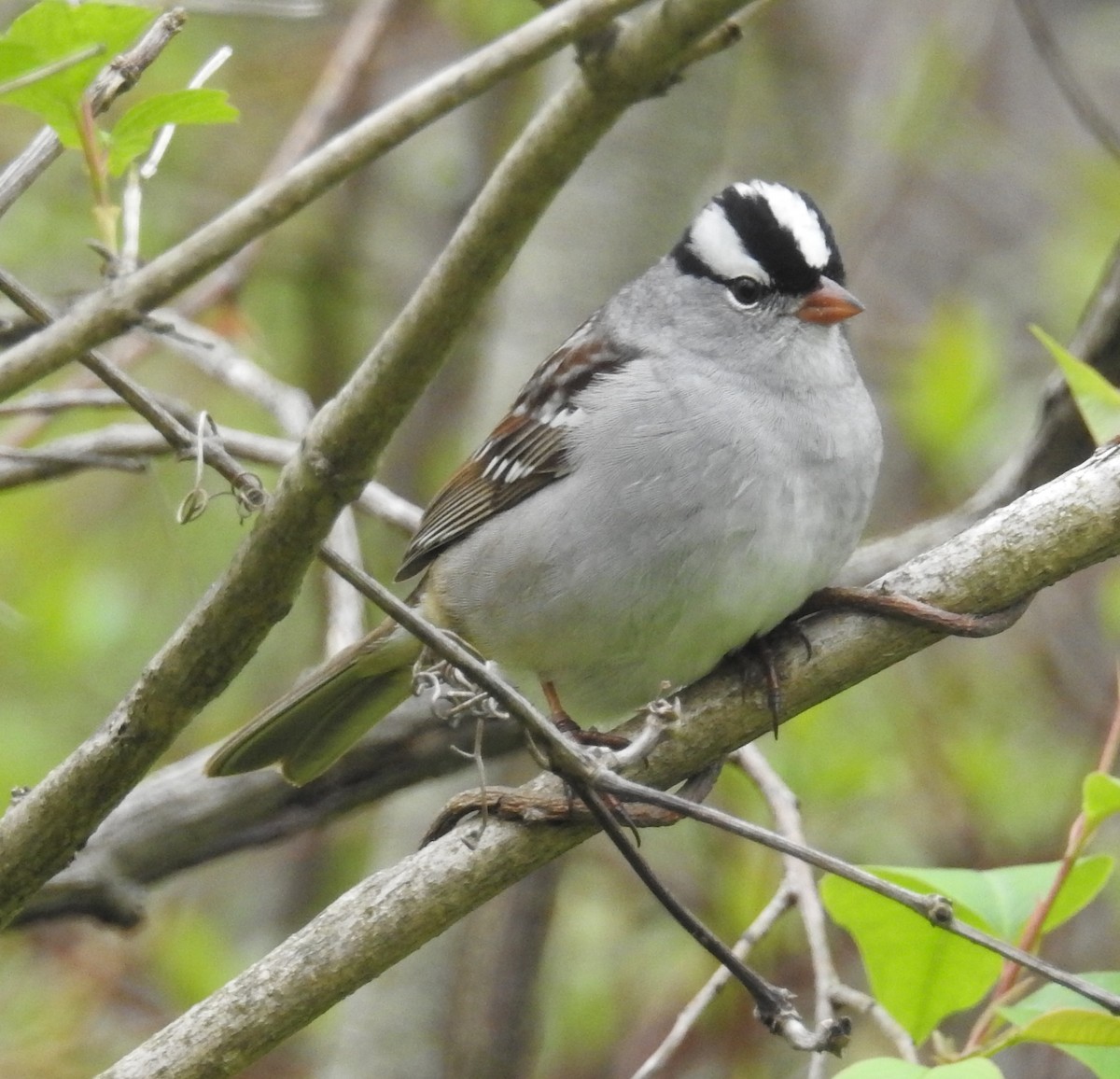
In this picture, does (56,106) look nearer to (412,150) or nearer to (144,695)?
(144,695)

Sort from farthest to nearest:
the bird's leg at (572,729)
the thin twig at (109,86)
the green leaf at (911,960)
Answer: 1. the bird's leg at (572,729)
2. the green leaf at (911,960)
3. the thin twig at (109,86)

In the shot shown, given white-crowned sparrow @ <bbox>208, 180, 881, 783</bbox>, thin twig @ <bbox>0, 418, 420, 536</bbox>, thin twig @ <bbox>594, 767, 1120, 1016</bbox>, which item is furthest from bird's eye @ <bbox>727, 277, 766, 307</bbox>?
thin twig @ <bbox>594, 767, 1120, 1016</bbox>

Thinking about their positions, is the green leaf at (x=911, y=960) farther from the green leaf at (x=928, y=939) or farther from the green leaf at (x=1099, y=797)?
the green leaf at (x=1099, y=797)

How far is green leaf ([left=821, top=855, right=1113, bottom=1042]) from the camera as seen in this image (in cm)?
173

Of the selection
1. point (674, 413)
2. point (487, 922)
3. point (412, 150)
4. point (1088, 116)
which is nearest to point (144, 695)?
point (674, 413)

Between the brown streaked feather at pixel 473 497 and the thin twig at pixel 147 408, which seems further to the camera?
the brown streaked feather at pixel 473 497

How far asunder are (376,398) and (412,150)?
429 cm

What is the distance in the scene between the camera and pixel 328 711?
2.83 m

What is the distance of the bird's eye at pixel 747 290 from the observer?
9.20 ft

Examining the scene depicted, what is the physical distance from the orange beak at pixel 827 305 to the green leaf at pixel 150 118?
1444 millimetres

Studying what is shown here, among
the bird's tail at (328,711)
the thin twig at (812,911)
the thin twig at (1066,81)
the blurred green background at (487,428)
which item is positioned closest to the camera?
the thin twig at (812,911)

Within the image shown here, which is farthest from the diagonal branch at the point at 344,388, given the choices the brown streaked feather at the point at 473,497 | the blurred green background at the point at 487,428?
the blurred green background at the point at 487,428

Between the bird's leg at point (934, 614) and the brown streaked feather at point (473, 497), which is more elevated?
the brown streaked feather at point (473, 497)

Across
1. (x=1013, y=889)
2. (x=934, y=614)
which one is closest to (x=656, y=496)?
(x=934, y=614)
